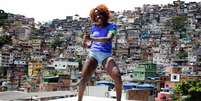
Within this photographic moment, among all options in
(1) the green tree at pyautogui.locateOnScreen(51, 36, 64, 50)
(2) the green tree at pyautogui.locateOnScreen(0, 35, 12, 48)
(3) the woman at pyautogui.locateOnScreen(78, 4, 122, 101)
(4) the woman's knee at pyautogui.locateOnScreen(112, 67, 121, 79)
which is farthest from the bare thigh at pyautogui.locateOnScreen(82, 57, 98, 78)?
(1) the green tree at pyautogui.locateOnScreen(51, 36, 64, 50)

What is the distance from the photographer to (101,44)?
16.0 feet

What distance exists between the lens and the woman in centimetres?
482

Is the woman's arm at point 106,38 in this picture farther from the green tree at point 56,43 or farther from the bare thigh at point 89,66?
the green tree at point 56,43

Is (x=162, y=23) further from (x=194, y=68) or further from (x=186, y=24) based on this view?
(x=194, y=68)

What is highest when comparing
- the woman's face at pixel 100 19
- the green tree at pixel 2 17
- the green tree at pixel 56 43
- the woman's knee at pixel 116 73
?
the woman's face at pixel 100 19

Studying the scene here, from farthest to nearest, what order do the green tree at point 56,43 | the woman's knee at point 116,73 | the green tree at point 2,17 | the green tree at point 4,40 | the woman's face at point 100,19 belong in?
the green tree at point 2,17, the green tree at point 56,43, the green tree at point 4,40, the woman's face at point 100,19, the woman's knee at point 116,73

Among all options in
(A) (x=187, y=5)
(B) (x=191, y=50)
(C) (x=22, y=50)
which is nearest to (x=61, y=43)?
(C) (x=22, y=50)

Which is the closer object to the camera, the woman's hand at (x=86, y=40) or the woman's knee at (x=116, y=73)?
the woman's knee at (x=116, y=73)

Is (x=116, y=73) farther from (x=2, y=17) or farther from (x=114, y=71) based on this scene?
(x=2, y=17)

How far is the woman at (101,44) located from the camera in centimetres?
482

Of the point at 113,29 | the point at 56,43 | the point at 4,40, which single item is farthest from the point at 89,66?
the point at 56,43

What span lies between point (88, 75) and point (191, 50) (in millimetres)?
74975

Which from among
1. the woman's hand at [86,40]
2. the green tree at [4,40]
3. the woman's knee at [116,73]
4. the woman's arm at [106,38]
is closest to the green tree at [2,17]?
the green tree at [4,40]

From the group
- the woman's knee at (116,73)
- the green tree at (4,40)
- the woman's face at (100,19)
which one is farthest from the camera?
the green tree at (4,40)
